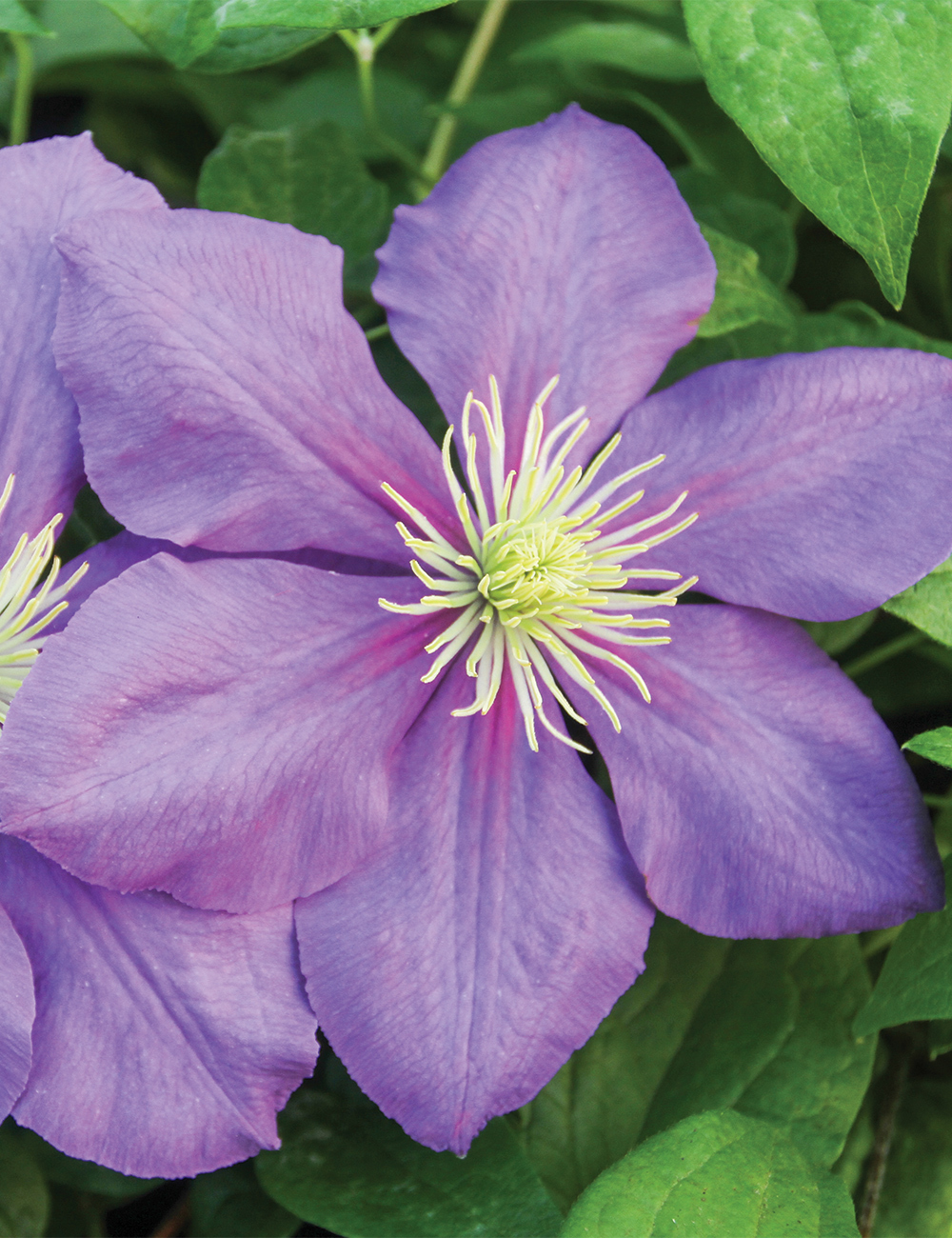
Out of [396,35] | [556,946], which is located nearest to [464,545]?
[556,946]

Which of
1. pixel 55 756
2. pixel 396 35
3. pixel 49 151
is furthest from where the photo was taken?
pixel 396 35

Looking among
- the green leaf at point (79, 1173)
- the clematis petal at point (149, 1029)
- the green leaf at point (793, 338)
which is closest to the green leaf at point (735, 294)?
the green leaf at point (793, 338)

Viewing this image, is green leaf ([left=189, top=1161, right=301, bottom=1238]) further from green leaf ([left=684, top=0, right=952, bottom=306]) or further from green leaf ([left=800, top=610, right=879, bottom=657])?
green leaf ([left=684, top=0, right=952, bottom=306])

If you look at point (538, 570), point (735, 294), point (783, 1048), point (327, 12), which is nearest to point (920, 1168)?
point (783, 1048)

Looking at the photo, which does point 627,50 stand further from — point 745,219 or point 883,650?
point 883,650

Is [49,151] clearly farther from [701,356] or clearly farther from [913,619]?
[913,619]

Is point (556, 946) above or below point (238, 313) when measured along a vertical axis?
below

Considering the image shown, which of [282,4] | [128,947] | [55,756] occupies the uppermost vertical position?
[282,4]
